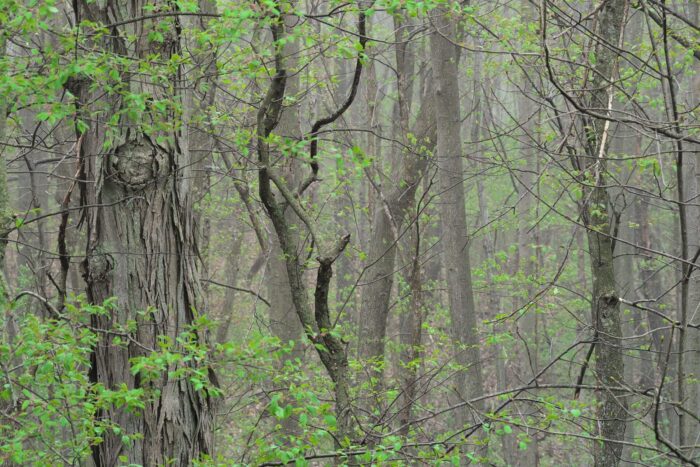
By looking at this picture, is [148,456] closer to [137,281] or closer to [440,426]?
[137,281]

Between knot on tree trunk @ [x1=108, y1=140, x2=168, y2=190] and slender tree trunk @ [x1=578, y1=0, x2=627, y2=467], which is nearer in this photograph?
knot on tree trunk @ [x1=108, y1=140, x2=168, y2=190]

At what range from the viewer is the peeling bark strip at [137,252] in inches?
168

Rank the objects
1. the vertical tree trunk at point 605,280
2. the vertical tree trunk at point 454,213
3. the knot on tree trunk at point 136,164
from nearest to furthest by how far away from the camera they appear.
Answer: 1. the knot on tree trunk at point 136,164
2. the vertical tree trunk at point 605,280
3. the vertical tree trunk at point 454,213

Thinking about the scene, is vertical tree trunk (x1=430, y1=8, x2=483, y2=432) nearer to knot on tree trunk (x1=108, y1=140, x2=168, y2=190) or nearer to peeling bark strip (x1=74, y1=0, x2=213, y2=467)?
peeling bark strip (x1=74, y1=0, x2=213, y2=467)

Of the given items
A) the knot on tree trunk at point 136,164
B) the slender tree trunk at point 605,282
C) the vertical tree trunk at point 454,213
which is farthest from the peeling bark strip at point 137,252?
the vertical tree trunk at point 454,213

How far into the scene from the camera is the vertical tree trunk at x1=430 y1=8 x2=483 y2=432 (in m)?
9.42

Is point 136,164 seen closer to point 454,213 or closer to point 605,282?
point 605,282

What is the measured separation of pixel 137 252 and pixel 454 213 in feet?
19.5

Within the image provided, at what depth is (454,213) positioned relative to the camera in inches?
380

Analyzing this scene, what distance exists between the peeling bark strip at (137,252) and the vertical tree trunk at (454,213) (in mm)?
5460

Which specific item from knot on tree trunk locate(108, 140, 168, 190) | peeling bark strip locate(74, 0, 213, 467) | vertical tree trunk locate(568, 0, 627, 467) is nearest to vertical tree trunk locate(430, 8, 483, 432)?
vertical tree trunk locate(568, 0, 627, 467)

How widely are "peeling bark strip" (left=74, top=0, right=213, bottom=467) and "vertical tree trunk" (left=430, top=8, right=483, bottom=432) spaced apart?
5.46 m

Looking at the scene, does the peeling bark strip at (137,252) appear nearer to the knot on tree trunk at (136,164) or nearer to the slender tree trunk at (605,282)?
the knot on tree trunk at (136,164)

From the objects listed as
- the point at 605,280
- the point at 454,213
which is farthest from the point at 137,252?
the point at 454,213
